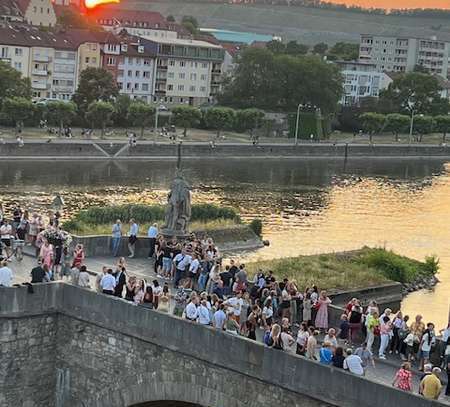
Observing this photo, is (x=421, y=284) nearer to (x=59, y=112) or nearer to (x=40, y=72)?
(x=59, y=112)

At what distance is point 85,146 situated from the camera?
8656 cm

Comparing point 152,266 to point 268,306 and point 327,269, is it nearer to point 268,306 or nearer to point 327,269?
point 268,306

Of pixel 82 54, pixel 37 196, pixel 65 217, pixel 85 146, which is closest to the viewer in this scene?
pixel 65 217

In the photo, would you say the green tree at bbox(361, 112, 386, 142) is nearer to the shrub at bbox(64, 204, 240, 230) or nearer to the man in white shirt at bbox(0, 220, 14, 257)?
the shrub at bbox(64, 204, 240, 230)

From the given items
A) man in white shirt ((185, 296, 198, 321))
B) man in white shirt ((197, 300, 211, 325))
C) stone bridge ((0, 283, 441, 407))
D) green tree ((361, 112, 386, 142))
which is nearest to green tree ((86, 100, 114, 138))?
green tree ((361, 112, 386, 142))

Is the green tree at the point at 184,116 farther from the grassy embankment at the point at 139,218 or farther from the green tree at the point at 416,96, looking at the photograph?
the grassy embankment at the point at 139,218

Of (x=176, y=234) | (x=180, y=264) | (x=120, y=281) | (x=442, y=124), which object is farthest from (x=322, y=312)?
(x=442, y=124)

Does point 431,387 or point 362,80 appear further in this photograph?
point 362,80

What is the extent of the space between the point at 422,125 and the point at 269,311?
107448 mm

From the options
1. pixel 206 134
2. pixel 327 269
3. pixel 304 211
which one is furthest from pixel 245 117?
pixel 327 269

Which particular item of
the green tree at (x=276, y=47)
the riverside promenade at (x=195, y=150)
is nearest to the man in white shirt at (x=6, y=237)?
the riverside promenade at (x=195, y=150)

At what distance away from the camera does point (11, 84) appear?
322ft

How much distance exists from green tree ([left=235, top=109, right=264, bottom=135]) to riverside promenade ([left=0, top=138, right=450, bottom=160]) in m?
6.81

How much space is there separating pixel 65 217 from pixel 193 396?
3452 cm
